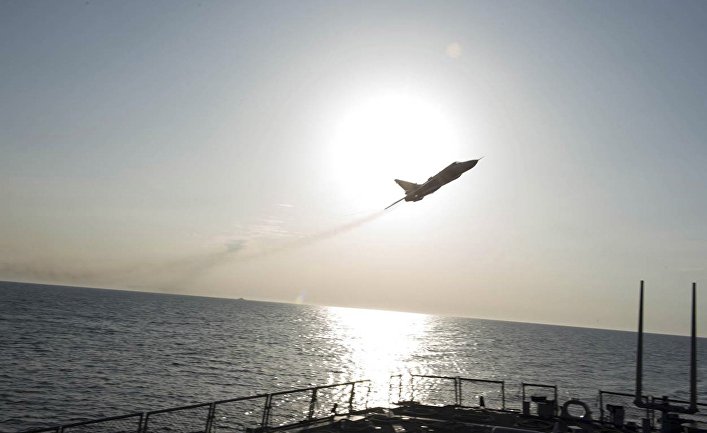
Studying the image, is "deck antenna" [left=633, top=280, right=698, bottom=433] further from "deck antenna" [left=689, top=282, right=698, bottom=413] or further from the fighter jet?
the fighter jet

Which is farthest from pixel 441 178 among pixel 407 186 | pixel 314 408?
pixel 314 408

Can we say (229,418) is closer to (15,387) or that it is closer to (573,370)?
(15,387)

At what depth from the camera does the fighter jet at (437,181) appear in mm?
41719

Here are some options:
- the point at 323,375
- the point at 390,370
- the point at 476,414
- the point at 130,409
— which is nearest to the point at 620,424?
the point at 476,414

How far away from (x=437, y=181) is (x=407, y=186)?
3294mm

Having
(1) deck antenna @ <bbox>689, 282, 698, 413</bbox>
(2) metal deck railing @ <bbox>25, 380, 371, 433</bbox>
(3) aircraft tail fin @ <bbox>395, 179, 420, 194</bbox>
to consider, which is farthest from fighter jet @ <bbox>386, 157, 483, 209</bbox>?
(1) deck antenna @ <bbox>689, 282, 698, 413</bbox>

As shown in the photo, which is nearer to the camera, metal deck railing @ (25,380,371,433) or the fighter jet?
metal deck railing @ (25,380,371,433)

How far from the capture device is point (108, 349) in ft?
277

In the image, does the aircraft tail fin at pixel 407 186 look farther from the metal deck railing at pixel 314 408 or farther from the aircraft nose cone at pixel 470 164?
the metal deck railing at pixel 314 408

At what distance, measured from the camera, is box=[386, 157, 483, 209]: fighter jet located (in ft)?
137

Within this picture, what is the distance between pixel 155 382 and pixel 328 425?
4491 centimetres

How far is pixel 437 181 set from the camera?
42.5 metres


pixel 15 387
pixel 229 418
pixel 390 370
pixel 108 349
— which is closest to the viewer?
pixel 229 418

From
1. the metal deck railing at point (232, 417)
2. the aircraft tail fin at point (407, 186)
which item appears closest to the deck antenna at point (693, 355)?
the metal deck railing at point (232, 417)
